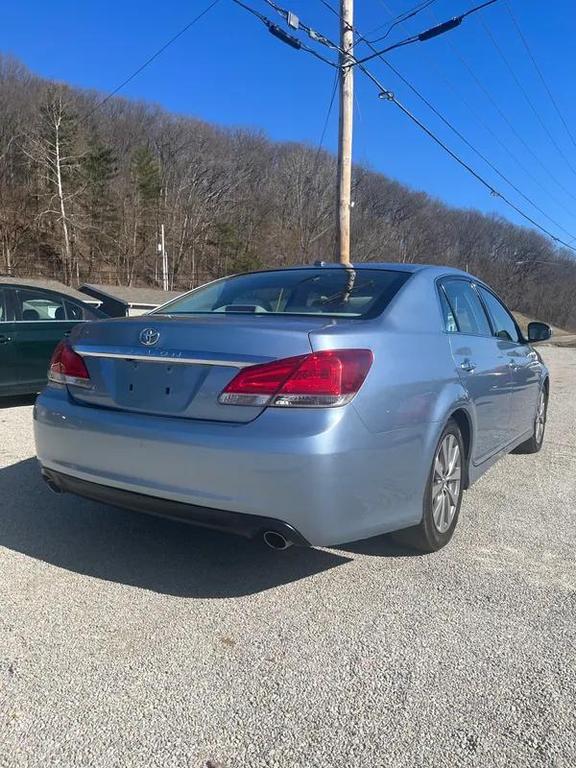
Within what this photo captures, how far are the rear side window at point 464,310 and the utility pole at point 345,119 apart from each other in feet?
27.0

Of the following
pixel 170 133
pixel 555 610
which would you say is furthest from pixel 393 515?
pixel 170 133

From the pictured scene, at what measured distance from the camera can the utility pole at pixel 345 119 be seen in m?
12.1

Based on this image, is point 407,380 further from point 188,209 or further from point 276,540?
point 188,209

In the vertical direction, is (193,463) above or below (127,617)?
above

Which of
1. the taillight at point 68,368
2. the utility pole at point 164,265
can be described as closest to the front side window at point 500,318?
the taillight at point 68,368

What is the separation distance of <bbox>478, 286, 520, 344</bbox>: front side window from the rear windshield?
4.38ft

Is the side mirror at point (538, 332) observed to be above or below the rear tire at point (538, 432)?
above

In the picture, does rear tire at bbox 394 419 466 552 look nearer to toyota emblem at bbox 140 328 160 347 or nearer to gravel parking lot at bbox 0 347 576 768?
gravel parking lot at bbox 0 347 576 768

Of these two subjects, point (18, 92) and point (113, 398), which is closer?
point (113, 398)

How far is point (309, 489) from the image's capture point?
2.51 metres

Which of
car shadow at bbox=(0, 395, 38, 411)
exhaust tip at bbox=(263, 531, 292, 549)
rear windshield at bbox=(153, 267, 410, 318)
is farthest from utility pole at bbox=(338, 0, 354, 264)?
exhaust tip at bbox=(263, 531, 292, 549)

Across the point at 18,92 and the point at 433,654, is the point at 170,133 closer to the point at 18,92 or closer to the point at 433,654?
the point at 18,92

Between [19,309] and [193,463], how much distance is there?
5.24 meters

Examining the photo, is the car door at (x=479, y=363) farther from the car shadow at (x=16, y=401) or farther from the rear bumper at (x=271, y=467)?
the car shadow at (x=16, y=401)
